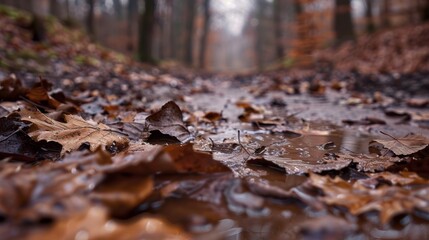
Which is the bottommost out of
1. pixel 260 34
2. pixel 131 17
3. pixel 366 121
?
pixel 366 121

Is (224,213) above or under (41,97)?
under

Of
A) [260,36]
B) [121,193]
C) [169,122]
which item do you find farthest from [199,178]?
[260,36]

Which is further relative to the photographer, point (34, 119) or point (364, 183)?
point (34, 119)

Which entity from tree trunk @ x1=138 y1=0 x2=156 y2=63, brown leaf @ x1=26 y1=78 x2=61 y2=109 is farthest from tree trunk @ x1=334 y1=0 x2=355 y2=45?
brown leaf @ x1=26 y1=78 x2=61 y2=109

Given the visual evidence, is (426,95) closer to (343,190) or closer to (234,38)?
(343,190)

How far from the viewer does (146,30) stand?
1117 centimetres

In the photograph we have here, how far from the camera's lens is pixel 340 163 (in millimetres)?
1223

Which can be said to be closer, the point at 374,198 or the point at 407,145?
the point at 374,198

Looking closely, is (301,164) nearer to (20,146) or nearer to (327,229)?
(327,229)

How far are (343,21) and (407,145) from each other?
1173 cm

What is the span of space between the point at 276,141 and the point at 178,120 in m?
0.52

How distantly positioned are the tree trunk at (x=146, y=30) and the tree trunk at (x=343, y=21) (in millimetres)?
6454

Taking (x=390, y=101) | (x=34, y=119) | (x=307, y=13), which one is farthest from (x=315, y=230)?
(x=307, y=13)

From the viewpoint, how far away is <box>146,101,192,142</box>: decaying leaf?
1.67 m
